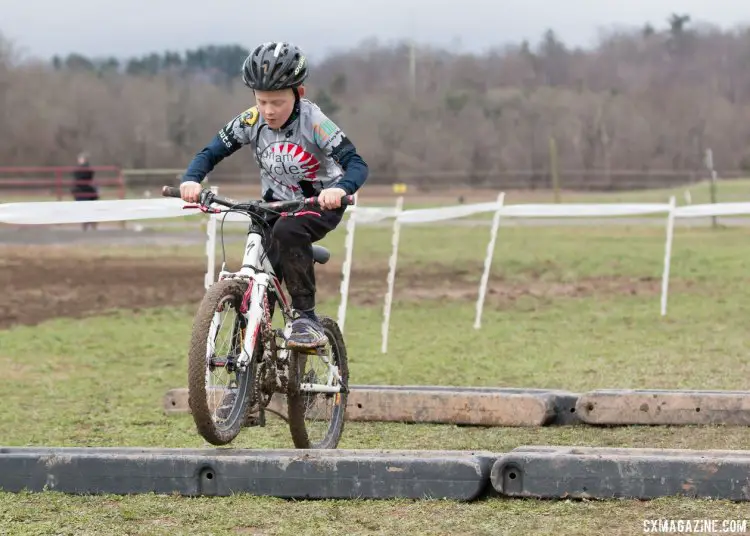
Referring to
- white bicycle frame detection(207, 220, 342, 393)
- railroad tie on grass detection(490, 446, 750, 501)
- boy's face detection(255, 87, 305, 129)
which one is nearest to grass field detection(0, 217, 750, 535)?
railroad tie on grass detection(490, 446, 750, 501)

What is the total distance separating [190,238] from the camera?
2922cm

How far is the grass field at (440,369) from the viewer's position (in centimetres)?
534

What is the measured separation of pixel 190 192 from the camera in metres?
6.34

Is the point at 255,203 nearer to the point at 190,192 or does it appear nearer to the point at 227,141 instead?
the point at 190,192

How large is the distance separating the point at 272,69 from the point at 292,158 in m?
0.52

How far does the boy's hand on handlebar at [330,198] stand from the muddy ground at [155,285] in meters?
9.25

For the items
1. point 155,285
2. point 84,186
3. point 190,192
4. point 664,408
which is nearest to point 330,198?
point 190,192

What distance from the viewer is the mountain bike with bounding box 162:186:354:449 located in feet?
19.4

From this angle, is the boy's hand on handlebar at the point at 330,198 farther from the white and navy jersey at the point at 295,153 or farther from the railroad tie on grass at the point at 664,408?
the railroad tie on grass at the point at 664,408

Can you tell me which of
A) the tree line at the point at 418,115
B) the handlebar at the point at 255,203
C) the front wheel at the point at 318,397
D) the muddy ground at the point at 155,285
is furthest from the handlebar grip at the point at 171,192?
the tree line at the point at 418,115

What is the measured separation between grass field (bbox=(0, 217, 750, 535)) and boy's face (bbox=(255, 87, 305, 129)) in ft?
6.72

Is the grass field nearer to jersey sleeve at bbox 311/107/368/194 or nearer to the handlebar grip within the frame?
the handlebar grip

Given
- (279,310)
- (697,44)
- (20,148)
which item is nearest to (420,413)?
(279,310)

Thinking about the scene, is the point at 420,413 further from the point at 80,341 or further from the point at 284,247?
the point at 80,341
